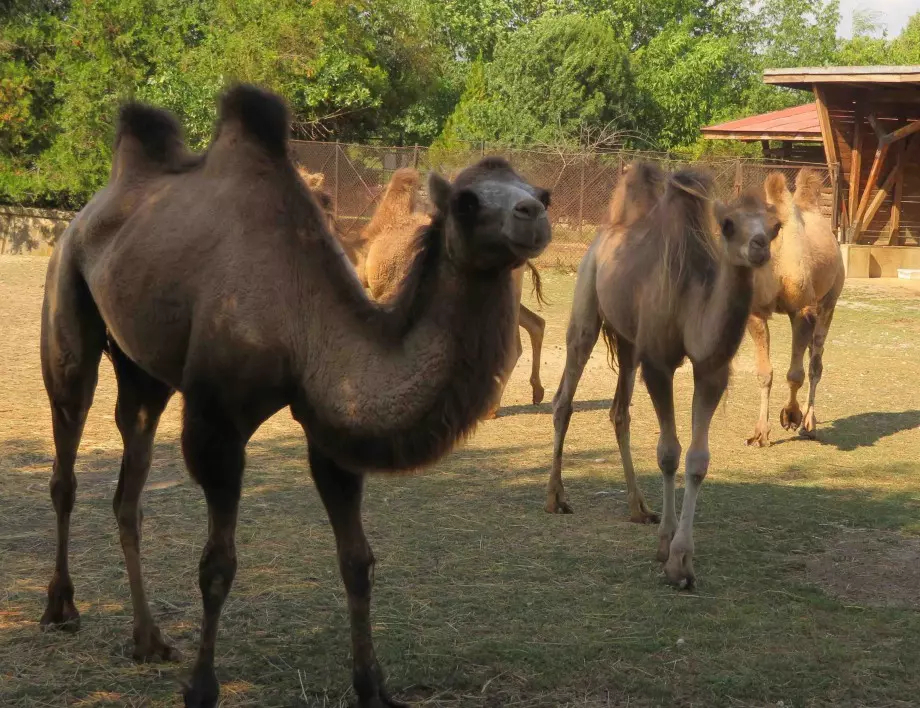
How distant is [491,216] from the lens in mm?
3406

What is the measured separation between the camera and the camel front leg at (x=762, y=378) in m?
9.34

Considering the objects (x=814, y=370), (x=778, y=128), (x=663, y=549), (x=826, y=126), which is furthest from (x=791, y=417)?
(x=778, y=128)

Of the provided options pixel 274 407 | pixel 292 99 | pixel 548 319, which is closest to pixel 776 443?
pixel 274 407

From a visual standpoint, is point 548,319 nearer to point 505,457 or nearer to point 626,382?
point 505,457

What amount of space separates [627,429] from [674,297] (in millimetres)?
1433

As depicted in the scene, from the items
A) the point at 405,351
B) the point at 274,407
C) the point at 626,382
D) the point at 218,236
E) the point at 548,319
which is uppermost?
the point at 218,236

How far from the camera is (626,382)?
7.33m

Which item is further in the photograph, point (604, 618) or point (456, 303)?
point (604, 618)

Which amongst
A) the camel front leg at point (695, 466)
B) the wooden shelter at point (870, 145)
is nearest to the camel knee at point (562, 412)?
the camel front leg at point (695, 466)

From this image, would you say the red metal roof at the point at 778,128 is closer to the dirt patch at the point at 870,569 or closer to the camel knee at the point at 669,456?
the dirt patch at the point at 870,569

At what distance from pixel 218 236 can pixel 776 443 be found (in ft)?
21.4

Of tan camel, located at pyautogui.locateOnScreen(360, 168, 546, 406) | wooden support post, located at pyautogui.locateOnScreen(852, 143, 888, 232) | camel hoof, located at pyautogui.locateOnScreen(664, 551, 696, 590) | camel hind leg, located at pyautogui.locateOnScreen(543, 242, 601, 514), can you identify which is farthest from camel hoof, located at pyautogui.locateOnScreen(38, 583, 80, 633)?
wooden support post, located at pyautogui.locateOnScreen(852, 143, 888, 232)

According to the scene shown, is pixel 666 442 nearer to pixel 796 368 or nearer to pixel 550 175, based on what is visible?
pixel 796 368

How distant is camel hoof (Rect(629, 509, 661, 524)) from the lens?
6953 millimetres
